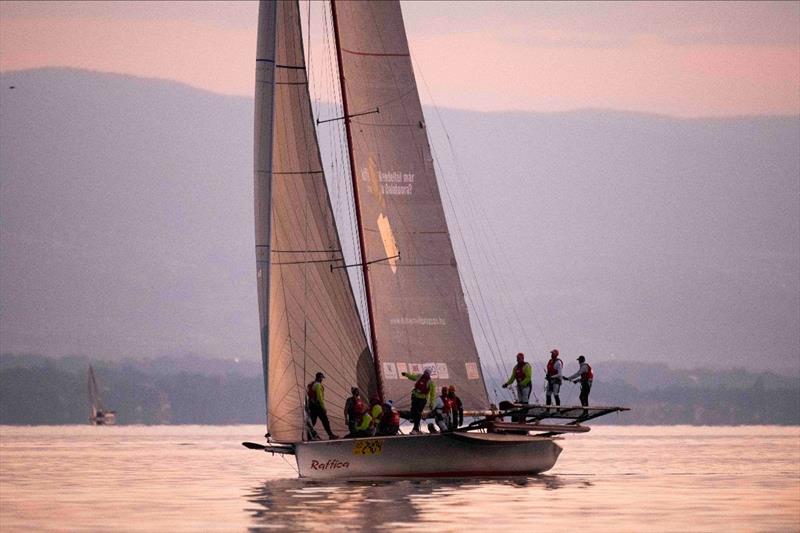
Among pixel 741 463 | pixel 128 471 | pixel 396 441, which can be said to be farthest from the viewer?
pixel 741 463

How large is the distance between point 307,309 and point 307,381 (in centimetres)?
181

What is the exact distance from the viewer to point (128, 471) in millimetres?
56781

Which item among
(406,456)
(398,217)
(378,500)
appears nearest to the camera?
(378,500)

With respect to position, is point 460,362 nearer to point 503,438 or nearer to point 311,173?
point 503,438

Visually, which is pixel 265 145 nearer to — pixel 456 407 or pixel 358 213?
pixel 358 213

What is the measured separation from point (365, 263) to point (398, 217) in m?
1.67

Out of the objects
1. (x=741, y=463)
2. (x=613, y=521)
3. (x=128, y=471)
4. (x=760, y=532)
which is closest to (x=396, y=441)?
(x=613, y=521)

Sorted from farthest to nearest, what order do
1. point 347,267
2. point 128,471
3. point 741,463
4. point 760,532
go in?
point 741,463, point 128,471, point 347,267, point 760,532

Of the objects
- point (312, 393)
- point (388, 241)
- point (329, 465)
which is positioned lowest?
point (329, 465)

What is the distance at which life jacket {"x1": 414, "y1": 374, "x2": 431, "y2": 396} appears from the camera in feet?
147

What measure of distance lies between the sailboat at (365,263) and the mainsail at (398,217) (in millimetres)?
36

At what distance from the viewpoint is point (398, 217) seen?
46938 mm

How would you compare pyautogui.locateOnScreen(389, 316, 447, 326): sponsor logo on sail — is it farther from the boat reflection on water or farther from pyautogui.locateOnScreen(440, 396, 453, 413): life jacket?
the boat reflection on water

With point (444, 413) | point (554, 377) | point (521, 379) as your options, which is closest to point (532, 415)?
point (521, 379)
